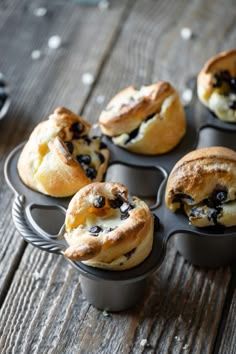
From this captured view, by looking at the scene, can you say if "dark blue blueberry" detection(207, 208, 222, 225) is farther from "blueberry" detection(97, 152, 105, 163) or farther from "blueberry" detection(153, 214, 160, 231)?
"blueberry" detection(97, 152, 105, 163)

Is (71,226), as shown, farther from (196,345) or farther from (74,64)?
(74,64)

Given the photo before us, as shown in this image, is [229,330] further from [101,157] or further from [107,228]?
[101,157]

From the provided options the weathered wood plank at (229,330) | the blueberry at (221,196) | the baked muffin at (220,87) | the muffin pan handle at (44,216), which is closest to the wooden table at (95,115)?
the weathered wood plank at (229,330)

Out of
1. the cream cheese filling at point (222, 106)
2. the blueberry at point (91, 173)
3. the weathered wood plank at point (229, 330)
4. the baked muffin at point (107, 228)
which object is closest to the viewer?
the baked muffin at point (107, 228)

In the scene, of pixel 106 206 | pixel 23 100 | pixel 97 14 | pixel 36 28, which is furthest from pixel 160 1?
pixel 106 206

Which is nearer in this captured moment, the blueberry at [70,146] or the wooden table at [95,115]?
the wooden table at [95,115]

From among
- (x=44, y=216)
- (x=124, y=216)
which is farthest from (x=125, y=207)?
(x=44, y=216)

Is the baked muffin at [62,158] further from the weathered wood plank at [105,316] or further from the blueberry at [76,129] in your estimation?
the weathered wood plank at [105,316]
